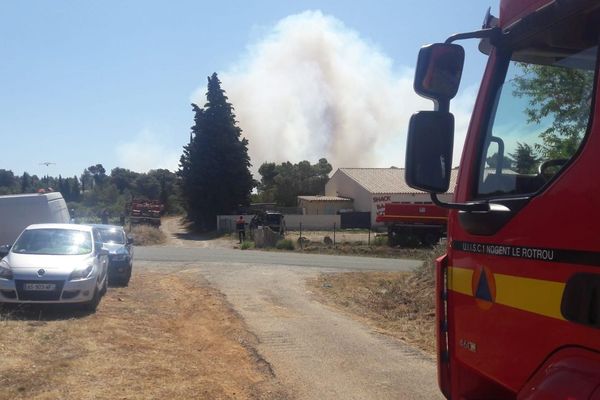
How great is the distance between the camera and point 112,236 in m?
16.7

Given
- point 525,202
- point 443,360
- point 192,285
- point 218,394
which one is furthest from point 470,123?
point 192,285

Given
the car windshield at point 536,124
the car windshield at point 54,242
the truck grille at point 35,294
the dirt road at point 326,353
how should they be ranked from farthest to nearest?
the car windshield at point 54,242, the truck grille at point 35,294, the dirt road at point 326,353, the car windshield at point 536,124

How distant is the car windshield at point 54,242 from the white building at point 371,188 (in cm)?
4323

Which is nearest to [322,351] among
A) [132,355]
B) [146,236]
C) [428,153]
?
[132,355]

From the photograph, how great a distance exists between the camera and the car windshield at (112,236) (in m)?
16.4

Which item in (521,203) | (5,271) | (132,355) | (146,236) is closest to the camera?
(521,203)

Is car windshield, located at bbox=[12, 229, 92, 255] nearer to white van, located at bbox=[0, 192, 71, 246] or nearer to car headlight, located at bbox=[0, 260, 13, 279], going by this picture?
car headlight, located at bbox=[0, 260, 13, 279]

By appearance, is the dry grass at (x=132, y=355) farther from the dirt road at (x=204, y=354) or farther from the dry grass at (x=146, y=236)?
the dry grass at (x=146, y=236)

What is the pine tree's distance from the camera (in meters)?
54.7

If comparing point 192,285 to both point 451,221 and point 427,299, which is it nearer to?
point 427,299

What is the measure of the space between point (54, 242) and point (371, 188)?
49545mm

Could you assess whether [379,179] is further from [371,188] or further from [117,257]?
[117,257]

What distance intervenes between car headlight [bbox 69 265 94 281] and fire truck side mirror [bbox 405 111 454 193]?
916cm

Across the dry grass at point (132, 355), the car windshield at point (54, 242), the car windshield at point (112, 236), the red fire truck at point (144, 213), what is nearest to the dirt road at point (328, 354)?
the dry grass at point (132, 355)
